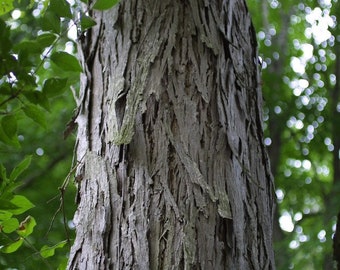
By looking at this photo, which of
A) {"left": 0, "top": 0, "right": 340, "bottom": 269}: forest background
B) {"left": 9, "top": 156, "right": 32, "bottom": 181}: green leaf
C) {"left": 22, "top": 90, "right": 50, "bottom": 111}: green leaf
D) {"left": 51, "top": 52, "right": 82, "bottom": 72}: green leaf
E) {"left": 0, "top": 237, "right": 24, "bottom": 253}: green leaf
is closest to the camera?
{"left": 22, "top": 90, "right": 50, "bottom": 111}: green leaf

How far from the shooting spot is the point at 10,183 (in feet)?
4.97

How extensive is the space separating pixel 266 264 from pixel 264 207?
0.16m

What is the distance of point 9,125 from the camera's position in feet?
4.50

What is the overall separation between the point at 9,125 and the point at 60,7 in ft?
1.06

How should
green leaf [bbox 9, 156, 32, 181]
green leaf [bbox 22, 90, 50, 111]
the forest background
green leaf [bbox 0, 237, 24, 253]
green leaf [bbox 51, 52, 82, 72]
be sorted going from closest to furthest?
green leaf [bbox 22, 90, 50, 111] < green leaf [bbox 51, 52, 82, 72] < green leaf [bbox 9, 156, 32, 181] < green leaf [bbox 0, 237, 24, 253] < the forest background

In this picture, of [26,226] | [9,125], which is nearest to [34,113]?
[9,125]

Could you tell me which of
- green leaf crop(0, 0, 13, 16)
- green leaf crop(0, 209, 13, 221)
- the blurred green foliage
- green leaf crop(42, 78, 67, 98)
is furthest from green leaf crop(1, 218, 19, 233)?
the blurred green foliage

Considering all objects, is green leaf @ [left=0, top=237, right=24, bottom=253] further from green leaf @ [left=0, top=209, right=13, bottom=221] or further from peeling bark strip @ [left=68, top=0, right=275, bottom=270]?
peeling bark strip @ [left=68, top=0, right=275, bottom=270]

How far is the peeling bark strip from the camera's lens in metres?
1.37

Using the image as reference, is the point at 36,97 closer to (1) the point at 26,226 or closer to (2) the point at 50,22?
(2) the point at 50,22

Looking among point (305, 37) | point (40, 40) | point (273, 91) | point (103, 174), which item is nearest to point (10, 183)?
point (103, 174)

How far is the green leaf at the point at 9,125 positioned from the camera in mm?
1370

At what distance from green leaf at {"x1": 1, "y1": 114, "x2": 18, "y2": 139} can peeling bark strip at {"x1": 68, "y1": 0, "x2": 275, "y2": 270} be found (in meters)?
0.25

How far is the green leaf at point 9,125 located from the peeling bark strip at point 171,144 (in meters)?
0.25
